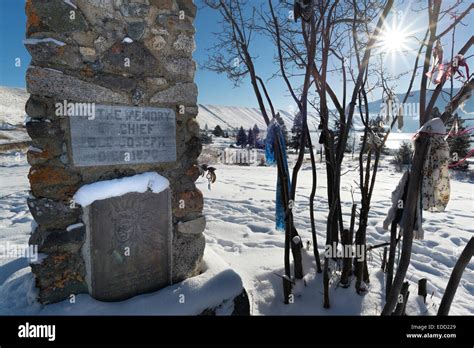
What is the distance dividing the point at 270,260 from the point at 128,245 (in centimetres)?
177

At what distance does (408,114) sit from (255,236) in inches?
99.6

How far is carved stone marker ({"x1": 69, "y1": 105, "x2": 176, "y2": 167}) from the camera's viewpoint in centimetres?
185

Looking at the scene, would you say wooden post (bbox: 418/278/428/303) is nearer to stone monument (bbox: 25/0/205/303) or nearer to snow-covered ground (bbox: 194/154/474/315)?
snow-covered ground (bbox: 194/154/474/315)

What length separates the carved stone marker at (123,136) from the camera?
1.85 meters

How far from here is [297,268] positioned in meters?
2.71

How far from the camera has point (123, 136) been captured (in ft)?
6.57

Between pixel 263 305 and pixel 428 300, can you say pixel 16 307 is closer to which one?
pixel 263 305

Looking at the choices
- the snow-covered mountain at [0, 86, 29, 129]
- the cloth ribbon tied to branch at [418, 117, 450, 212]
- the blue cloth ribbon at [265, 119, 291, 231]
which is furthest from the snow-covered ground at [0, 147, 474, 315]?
the snow-covered mountain at [0, 86, 29, 129]
